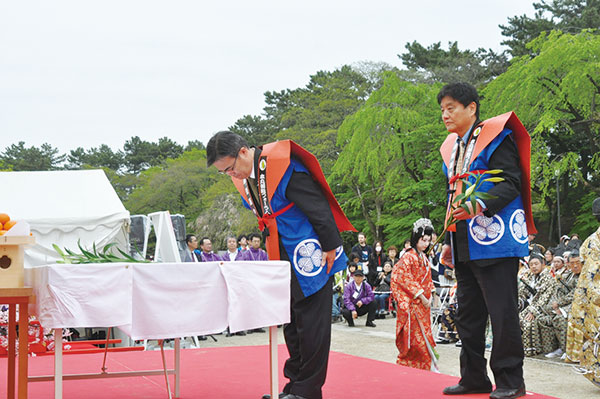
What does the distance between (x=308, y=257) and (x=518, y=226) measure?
1040mm

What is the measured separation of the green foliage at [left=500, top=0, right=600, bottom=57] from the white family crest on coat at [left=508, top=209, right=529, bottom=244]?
24040 mm

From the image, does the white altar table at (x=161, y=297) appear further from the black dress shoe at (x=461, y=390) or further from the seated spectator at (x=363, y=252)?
the seated spectator at (x=363, y=252)

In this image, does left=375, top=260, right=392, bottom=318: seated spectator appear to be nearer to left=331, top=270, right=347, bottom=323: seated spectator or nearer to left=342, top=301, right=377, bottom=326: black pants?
left=331, top=270, right=347, bottom=323: seated spectator

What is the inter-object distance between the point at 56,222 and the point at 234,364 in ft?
14.8

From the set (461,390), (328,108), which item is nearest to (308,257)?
(461,390)

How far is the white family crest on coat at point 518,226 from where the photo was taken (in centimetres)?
310

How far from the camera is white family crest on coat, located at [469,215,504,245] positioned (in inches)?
121

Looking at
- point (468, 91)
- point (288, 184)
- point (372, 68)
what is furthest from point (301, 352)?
point (372, 68)

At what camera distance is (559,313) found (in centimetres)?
708

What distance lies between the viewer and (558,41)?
53.8ft

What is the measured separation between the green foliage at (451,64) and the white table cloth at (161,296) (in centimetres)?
2286

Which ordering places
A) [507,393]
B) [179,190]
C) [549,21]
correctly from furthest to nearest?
1. [179,190]
2. [549,21]
3. [507,393]

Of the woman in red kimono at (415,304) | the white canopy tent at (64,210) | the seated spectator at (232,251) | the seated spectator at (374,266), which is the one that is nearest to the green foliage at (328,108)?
the seated spectator at (374,266)

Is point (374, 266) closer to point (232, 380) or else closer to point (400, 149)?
point (400, 149)
